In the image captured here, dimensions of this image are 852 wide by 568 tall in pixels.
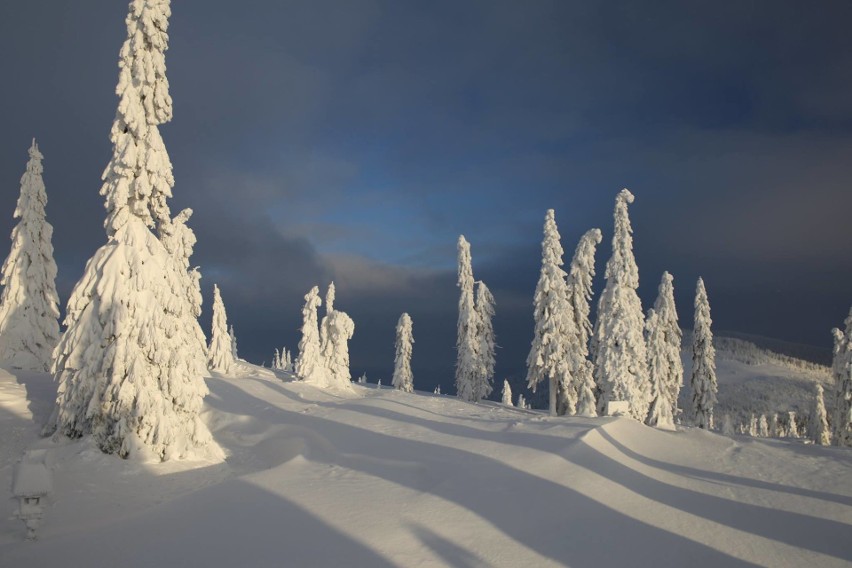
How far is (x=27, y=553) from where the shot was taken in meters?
8.48

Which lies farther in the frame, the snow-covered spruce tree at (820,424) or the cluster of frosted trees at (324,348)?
the snow-covered spruce tree at (820,424)

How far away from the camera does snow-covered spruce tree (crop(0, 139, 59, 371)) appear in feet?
86.2

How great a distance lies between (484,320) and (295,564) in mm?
44472

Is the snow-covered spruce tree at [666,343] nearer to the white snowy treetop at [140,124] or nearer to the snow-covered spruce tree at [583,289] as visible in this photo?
the snow-covered spruce tree at [583,289]

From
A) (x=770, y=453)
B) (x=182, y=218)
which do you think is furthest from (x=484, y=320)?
(x=770, y=453)

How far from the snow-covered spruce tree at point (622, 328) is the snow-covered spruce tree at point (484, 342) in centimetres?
1737

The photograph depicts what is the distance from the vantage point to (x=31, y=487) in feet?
28.2

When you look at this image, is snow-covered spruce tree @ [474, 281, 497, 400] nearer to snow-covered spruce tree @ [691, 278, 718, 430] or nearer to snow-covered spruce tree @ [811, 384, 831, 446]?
snow-covered spruce tree @ [691, 278, 718, 430]

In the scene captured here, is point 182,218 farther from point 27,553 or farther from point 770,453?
point 770,453

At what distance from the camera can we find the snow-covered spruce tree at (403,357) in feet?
202

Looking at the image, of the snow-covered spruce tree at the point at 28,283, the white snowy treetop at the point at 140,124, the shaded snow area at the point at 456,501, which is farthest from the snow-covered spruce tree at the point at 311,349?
the white snowy treetop at the point at 140,124

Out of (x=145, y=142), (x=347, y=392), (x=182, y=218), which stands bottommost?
(x=347, y=392)

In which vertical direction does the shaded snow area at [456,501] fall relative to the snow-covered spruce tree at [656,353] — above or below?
below

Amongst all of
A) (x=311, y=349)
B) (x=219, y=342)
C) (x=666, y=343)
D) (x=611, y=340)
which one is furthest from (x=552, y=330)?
(x=219, y=342)
